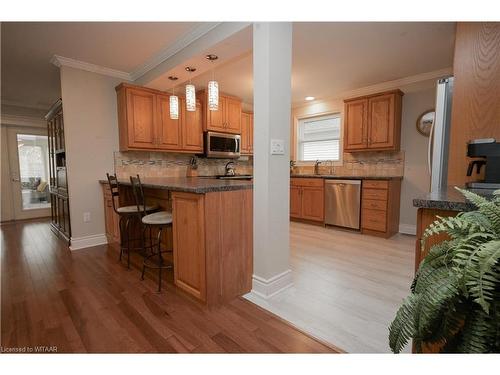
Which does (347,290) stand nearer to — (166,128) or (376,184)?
(376,184)

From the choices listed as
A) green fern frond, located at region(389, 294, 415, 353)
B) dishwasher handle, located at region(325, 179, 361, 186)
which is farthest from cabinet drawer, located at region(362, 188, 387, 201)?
green fern frond, located at region(389, 294, 415, 353)

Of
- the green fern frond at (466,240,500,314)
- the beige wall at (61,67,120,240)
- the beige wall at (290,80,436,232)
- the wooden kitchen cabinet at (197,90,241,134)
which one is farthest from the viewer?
the wooden kitchen cabinet at (197,90,241,134)

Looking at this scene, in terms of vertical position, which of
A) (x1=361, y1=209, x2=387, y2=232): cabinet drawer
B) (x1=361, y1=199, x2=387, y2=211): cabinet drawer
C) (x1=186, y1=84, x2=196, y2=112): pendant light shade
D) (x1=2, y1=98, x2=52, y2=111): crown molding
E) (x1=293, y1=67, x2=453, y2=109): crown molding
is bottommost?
(x1=361, y1=209, x2=387, y2=232): cabinet drawer

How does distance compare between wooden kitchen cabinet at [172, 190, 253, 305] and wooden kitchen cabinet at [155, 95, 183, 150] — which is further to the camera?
wooden kitchen cabinet at [155, 95, 183, 150]

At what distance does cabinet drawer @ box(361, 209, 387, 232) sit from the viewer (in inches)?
143

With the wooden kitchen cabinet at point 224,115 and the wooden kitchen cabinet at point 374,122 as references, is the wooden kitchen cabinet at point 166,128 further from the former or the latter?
the wooden kitchen cabinet at point 374,122

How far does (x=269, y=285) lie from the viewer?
1890 millimetres

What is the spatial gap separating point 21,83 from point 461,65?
571cm

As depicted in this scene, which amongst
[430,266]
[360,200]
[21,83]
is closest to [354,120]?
[360,200]

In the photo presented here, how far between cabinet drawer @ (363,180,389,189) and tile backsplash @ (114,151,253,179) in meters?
2.76

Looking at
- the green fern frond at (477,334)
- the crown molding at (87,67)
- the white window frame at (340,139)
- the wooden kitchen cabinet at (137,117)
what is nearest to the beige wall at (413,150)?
the white window frame at (340,139)

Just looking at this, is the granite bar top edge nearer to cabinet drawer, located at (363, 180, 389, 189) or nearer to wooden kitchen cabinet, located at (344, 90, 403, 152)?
cabinet drawer, located at (363, 180, 389, 189)

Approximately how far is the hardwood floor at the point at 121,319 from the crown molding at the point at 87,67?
8.20ft
